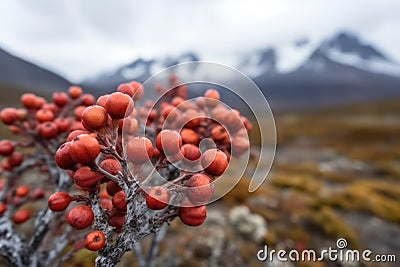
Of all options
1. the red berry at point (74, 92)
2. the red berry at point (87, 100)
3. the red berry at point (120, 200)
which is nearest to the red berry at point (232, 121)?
the red berry at point (120, 200)

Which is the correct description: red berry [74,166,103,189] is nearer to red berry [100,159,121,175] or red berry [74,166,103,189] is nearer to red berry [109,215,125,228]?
red berry [100,159,121,175]

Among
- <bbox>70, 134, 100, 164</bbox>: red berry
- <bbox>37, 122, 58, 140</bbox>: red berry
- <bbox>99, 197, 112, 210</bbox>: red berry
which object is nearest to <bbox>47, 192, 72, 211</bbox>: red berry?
<bbox>70, 134, 100, 164</bbox>: red berry

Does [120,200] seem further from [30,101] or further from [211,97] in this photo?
[30,101]

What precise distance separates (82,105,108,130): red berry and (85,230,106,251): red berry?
558mm

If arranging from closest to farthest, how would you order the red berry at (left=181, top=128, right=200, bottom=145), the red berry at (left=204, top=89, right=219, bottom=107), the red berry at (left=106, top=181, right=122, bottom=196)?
the red berry at (left=106, top=181, right=122, bottom=196) → the red berry at (left=181, top=128, right=200, bottom=145) → the red berry at (left=204, top=89, right=219, bottom=107)

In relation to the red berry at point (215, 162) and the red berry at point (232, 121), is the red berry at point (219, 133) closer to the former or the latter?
the red berry at point (232, 121)

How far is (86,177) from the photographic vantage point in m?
1.92

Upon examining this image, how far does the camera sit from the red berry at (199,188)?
1.93 metres

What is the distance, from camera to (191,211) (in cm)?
203

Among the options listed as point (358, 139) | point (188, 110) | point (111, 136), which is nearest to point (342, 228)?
point (188, 110)

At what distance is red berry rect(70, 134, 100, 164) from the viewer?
5.85ft

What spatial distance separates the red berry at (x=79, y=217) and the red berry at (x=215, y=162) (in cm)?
69

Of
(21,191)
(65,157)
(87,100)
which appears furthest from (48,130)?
(65,157)

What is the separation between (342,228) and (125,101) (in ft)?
27.9
